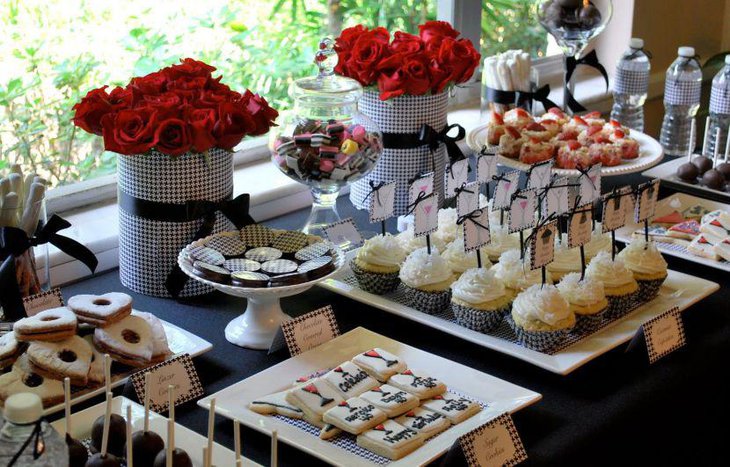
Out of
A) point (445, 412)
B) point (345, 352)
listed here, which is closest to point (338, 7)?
point (345, 352)

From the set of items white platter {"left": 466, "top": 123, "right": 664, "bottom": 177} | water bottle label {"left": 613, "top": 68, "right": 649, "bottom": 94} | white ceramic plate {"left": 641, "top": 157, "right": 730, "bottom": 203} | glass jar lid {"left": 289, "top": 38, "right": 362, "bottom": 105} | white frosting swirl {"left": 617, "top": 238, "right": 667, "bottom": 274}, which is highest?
glass jar lid {"left": 289, "top": 38, "right": 362, "bottom": 105}

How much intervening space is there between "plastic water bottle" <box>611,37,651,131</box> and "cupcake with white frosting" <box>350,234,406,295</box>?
1264 millimetres

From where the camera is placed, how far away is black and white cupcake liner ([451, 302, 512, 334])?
145 cm

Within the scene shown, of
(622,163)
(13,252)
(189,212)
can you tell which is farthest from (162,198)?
(622,163)

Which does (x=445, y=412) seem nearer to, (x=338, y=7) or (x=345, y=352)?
(x=345, y=352)

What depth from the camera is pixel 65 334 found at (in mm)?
1240

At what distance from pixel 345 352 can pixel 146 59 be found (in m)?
1.02

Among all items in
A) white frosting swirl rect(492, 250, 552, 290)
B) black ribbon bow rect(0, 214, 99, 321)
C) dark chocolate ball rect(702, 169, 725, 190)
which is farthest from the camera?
dark chocolate ball rect(702, 169, 725, 190)

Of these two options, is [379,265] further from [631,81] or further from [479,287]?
[631,81]

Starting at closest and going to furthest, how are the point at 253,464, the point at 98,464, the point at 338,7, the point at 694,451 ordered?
the point at 98,464
the point at 253,464
the point at 694,451
the point at 338,7

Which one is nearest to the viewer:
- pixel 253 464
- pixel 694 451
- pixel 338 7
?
pixel 253 464

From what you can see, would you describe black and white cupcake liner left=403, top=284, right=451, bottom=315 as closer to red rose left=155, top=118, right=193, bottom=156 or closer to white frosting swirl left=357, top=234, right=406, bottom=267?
white frosting swirl left=357, top=234, right=406, bottom=267

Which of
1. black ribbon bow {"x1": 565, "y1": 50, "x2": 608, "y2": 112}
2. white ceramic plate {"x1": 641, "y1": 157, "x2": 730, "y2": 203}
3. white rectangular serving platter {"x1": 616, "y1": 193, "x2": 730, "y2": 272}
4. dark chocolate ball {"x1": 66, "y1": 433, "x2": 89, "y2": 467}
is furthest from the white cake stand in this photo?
black ribbon bow {"x1": 565, "y1": 50, "x2": 608, "y2": 112}

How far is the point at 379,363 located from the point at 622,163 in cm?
98
